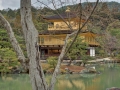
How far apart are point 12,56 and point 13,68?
1.04 meters

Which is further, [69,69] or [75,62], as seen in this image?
[75,62]

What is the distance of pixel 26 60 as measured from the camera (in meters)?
2.70

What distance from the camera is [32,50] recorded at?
8.66 ft

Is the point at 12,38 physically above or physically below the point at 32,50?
above

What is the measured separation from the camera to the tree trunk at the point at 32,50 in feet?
8.66

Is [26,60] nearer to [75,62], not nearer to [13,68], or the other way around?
[13,68]

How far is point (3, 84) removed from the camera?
40.2ft

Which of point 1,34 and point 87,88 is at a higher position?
point 1,34

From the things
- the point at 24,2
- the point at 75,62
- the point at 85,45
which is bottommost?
the point at 75,62

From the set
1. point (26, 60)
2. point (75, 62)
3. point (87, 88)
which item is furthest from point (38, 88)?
point (75, 62)

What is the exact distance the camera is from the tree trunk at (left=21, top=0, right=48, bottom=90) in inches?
104

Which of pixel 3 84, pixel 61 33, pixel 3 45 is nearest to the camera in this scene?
pixel 3 84

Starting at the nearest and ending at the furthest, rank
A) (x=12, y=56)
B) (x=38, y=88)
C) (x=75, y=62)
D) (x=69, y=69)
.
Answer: (x=38, y=88)
(x=12, y=56)
(x=69, y=69)
(x=75, y=62)

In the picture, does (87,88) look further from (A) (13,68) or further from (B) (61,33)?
(B) (61,33)
